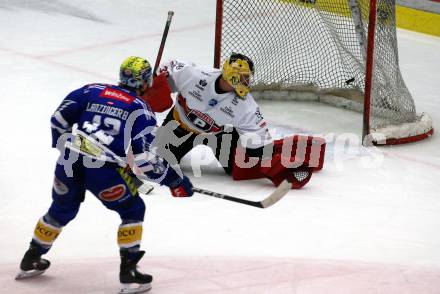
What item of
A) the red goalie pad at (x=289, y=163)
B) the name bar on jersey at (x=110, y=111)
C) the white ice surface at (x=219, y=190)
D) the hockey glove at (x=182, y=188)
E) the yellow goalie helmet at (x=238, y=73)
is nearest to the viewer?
the name bar on jersey at (x=110, y=111)

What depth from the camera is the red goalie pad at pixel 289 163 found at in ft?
16.1

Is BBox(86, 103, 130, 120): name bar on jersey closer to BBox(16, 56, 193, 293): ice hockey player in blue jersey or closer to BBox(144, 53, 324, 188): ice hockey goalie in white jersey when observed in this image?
BBox(16, 56, 193, 293): ice hockey player in blue jersey

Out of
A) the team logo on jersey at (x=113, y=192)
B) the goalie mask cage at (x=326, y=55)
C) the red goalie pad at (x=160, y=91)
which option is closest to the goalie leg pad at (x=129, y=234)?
the team logo on jersey at (x=113, y=192)

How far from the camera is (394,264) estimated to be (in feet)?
13.6

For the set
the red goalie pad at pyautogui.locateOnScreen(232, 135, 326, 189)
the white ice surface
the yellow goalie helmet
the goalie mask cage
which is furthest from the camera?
the goalie mask cage

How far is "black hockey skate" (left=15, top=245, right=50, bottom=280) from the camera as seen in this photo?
3.76 meters

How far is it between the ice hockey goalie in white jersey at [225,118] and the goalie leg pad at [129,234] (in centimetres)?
130

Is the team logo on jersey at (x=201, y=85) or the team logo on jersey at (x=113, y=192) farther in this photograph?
the team logo on jersey at (x=201, y=85)

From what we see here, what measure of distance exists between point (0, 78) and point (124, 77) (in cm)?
290

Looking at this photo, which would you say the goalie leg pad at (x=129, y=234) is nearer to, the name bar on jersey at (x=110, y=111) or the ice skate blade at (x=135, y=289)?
the ice skate blade at (x=135, y=289)

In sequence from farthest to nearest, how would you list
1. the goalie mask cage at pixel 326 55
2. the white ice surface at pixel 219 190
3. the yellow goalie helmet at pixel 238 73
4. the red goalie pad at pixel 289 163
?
the goalie mask cage at pixel 326 55, the red goalie pad at pixel 289 163, the yellow goalie helmet at pixel 238 73, the white ice surface at pixel 219 190

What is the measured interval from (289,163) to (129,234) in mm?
1411

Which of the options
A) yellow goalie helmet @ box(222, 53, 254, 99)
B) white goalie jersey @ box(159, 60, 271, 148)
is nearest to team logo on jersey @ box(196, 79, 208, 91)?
white goalie jersey @ box(159, 60, 271, 148)

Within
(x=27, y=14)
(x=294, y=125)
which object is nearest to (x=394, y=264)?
(x=294, y=125)
